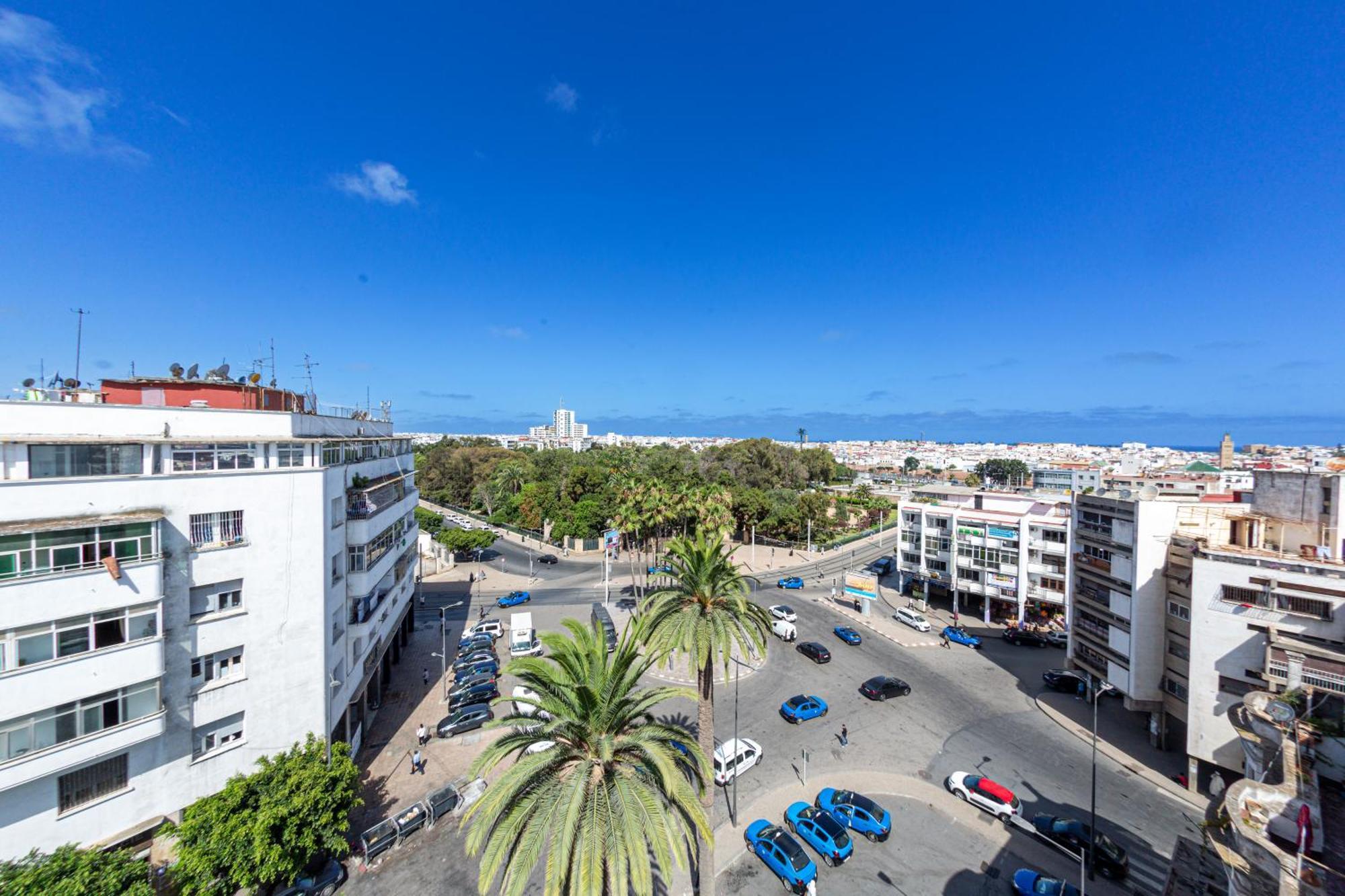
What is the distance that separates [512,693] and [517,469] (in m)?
64.1

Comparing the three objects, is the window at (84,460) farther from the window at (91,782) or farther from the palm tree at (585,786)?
the palm tree at (585,786)

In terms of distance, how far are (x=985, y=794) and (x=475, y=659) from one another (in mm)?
31057

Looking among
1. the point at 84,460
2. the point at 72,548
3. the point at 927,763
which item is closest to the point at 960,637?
the point at 927,763

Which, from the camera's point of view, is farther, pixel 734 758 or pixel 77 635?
pixel 734 758

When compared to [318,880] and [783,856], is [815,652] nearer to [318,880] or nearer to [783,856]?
[783,856]

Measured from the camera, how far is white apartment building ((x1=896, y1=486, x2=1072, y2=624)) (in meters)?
42.5

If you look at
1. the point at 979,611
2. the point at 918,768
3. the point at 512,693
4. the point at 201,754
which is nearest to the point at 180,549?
the point at 201,754

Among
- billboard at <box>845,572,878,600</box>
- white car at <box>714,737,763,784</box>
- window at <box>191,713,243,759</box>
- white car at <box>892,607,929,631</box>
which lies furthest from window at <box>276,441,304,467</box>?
white car at <box>892,607,929,631</box>

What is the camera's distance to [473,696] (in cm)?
3195

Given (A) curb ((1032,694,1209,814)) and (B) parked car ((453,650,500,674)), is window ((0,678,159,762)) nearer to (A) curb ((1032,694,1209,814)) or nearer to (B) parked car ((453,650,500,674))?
(B) parked car ((453,650,500,674))

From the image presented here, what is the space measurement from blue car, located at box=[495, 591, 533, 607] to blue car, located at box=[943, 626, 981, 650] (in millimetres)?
37773

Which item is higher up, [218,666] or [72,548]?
[72,548]

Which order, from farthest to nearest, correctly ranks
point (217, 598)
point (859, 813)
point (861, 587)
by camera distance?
point (861, 587) → point (859, 813) → point (217, 598)

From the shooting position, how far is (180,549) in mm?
17703
